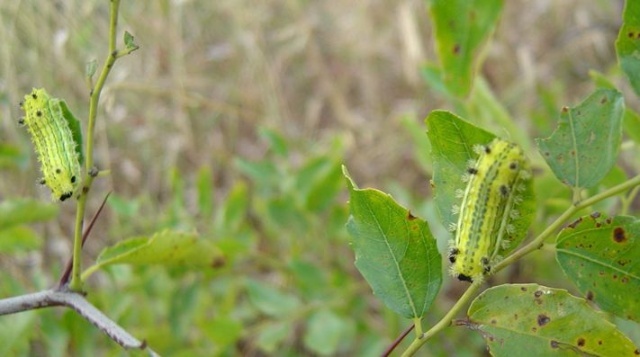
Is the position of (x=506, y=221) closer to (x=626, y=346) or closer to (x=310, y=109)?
(x=626, y=346)

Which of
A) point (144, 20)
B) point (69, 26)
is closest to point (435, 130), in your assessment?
point (69, 26)

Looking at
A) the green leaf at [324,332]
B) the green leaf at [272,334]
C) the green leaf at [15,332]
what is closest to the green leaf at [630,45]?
the green leaf at [324,332]

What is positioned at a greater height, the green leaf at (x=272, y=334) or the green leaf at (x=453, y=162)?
the green leaf at (x=272, y=334)

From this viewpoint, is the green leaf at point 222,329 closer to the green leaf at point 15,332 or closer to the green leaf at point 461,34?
the green leaf at point 15,332

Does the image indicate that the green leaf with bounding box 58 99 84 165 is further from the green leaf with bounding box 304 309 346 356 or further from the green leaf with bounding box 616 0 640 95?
the green leaf with bounding box 304 309 346 356

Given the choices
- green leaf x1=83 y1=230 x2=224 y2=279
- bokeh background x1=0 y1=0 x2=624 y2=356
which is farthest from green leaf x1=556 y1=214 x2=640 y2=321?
bokeh background x1=0 y1=0 x2=624 y2=356

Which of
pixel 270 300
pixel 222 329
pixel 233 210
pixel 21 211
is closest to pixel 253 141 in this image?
pixel 233 210
